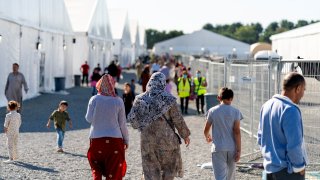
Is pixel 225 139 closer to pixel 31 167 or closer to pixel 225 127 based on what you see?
pixel 225 127

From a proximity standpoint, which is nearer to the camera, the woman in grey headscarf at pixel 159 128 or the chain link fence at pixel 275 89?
the woman in grey headscarf at pixel 159 128

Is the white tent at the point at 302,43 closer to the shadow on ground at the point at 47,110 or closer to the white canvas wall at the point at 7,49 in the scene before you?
the shadow on ground at the point at 47,110

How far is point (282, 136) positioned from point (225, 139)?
2.38 metres

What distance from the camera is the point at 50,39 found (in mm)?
27875

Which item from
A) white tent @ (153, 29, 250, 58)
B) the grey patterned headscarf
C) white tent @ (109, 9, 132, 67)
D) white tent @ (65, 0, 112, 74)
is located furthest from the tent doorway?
white tent @ (153, 29, 250, 58)

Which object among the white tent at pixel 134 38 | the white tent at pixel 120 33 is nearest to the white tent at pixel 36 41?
the white tent at pixel 120 33

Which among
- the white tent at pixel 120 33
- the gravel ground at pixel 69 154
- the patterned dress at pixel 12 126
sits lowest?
the gravel ground at pixel 69 154

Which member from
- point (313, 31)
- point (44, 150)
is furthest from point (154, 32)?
point (44, 150)

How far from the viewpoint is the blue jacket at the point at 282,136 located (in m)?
4.72

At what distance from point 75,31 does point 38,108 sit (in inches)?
560

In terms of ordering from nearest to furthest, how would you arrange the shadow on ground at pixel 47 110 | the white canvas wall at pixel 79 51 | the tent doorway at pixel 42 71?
the shadow on ground at pixel 47 110
the tent doorway at pixel 42 71
the white canvas wall at pixel 79 51

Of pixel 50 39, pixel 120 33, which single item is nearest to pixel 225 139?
pixel 50 39

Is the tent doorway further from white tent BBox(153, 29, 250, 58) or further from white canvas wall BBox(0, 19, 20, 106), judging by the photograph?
white tent BBox(153, 29, 250, 58)

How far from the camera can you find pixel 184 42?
8806 centimetres
